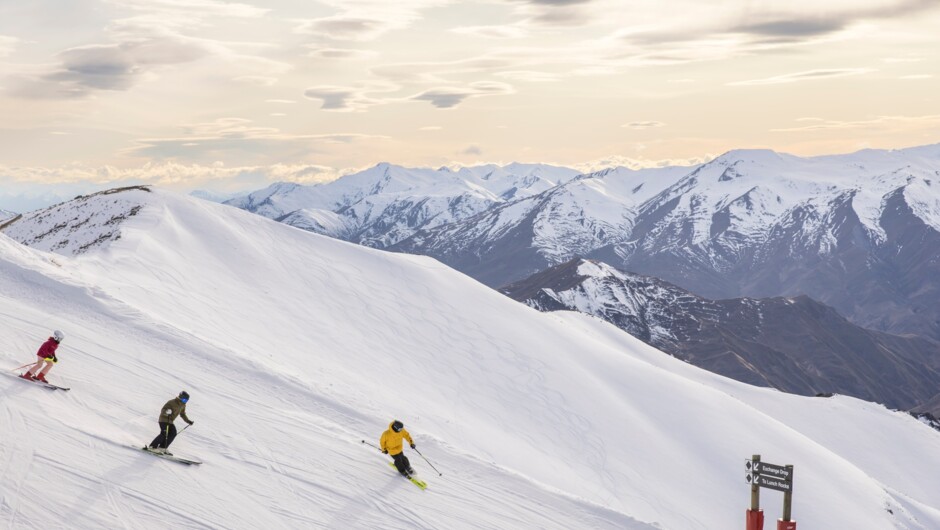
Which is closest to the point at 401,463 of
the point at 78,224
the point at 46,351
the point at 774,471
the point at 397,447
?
the point at 397,447

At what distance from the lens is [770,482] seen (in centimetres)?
1772

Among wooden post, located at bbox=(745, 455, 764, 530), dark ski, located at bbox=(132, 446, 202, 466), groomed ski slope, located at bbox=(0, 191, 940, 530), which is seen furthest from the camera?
dark ski, located at bbox=(132, 446, 202, 466)

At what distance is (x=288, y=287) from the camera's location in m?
49.5

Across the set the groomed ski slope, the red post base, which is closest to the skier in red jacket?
the groomed ski slope

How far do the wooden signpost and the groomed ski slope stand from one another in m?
5.65

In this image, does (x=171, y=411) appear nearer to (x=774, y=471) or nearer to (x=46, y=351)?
(x=46, y=351)

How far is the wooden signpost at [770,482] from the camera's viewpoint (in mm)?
17562

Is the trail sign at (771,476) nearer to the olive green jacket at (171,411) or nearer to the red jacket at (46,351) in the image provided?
the olive green jacket at (171,411)

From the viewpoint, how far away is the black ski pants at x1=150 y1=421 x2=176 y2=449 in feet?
61.1

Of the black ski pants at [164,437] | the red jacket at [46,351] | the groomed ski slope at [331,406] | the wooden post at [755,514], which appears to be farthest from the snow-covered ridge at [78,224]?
the wooden post at [755,514]

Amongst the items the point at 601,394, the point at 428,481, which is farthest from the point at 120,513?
the point at 601,394

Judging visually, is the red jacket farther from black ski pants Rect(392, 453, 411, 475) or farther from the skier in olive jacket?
black ski pants Rect(392, 453, 411, 475)

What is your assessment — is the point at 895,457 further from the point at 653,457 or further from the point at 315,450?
the point at 315,450

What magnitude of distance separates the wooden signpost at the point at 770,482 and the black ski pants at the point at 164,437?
45.7 feet
